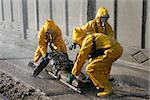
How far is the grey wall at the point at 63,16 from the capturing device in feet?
27.8

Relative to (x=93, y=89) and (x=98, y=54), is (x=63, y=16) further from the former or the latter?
(x=98, y=54)

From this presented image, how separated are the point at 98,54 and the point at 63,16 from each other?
4.06 metres

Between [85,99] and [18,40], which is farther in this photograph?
[18,40]

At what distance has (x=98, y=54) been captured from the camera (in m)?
7.75

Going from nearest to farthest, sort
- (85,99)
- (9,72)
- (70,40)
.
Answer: (85,99) < (9,72) < (70,40)

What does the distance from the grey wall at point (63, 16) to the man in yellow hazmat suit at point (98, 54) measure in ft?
3.37

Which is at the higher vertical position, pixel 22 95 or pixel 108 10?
pixel 108 10

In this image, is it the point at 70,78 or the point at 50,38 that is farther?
the point at 50,38

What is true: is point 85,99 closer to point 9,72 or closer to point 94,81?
point 94,81

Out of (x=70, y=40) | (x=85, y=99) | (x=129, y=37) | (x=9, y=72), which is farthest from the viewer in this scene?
(x=70, y=40)

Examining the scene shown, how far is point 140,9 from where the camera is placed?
822cm

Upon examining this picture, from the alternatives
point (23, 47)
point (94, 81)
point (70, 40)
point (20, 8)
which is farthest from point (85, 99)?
point (20, 8)

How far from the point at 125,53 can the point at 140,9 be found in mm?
1182

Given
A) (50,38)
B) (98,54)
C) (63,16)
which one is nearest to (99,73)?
(98,54)
